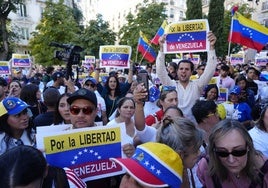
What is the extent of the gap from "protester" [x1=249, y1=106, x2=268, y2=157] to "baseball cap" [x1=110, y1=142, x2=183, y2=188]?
1.65 meters

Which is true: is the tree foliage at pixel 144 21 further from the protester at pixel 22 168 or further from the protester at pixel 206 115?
the protester at pixel 22 168

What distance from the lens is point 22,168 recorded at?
1680mm

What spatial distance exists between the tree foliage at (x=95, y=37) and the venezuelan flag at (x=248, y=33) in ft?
84.5

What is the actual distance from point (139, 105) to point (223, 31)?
36012mm

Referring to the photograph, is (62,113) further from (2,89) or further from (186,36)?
(186,36)

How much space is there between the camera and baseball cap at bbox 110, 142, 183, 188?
1.65m

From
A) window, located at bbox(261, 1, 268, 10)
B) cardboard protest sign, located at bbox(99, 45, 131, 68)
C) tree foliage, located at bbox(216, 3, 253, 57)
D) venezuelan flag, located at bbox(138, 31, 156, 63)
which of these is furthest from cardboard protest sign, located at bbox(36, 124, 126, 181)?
window, located at bbox(261, 1, 268, 10)

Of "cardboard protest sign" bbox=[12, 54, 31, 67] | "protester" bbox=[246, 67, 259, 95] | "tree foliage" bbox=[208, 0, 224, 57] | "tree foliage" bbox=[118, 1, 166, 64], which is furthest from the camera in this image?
"tree foliage" bbox=[208, 0, 224, 57]

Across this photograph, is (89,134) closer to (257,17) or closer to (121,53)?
(121,53)

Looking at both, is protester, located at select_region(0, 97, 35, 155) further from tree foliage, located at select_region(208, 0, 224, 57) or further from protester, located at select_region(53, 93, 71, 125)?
tree foliage, located at select_region(208, 0, 224, 57)

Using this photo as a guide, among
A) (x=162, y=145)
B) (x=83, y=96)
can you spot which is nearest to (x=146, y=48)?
(x=83, y=96)

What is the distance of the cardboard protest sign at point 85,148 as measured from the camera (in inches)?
98.5

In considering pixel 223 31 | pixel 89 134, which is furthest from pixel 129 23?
pixel 89 134

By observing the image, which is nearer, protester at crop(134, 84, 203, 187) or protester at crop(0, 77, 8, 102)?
protester at crop(134, 84, 203, 187)
